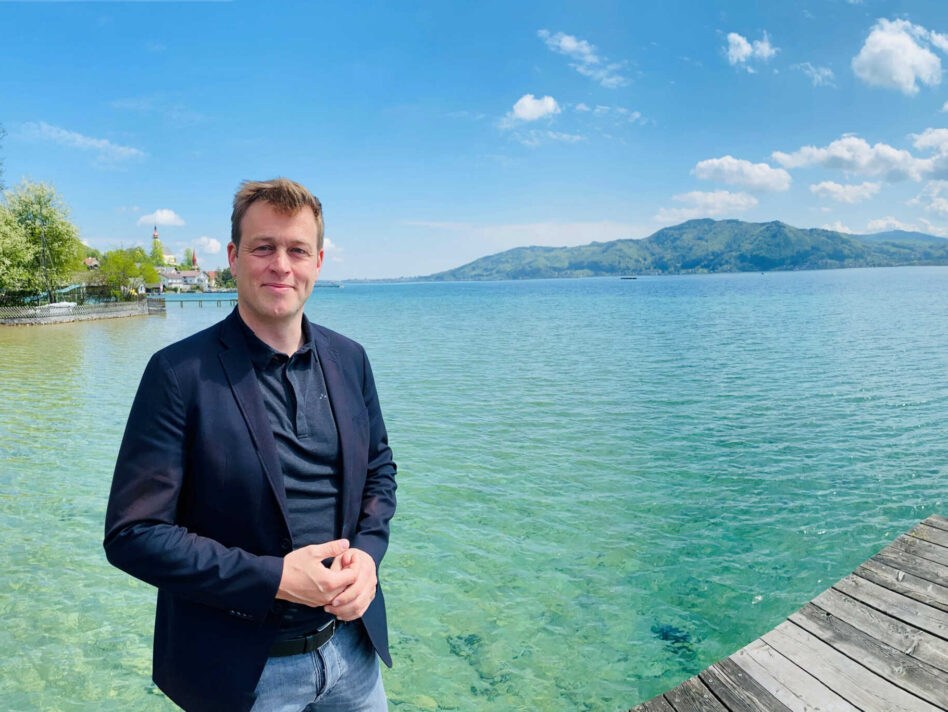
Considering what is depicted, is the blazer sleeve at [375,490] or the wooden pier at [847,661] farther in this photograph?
the wooden pier at [847,661]

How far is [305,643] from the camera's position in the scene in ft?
7.22

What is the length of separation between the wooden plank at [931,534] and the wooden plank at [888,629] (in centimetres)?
193

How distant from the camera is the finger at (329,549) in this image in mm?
2043

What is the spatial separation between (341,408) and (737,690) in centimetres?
345

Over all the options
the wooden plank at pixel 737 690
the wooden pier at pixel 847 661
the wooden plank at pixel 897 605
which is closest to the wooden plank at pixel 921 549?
the wooden pier at pixel 847 661

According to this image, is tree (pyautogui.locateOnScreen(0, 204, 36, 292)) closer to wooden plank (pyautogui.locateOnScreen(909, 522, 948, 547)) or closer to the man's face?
the man's face

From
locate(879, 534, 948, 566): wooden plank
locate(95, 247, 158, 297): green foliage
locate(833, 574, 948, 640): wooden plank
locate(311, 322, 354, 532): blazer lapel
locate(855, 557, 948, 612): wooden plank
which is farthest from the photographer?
locate(95, 247, 158, 297): green foliage

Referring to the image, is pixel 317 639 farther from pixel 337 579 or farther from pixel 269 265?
pixel 269 265

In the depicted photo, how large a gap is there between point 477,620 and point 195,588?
5.54 meters

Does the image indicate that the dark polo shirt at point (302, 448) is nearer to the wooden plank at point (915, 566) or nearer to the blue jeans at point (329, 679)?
the blue jeans at point (329, 679)

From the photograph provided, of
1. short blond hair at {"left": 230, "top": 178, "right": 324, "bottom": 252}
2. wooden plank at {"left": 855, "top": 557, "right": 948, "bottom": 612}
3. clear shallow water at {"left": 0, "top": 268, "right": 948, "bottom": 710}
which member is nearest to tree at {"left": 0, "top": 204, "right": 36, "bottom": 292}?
clear shallow water at {"left": 0, "top": 268, "right": 948, "bottom": 710}

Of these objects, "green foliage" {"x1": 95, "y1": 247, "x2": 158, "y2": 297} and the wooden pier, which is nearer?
the wooden pier

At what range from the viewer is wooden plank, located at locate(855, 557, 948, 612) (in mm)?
5086

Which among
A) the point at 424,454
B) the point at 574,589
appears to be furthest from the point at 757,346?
the point at 574,589
